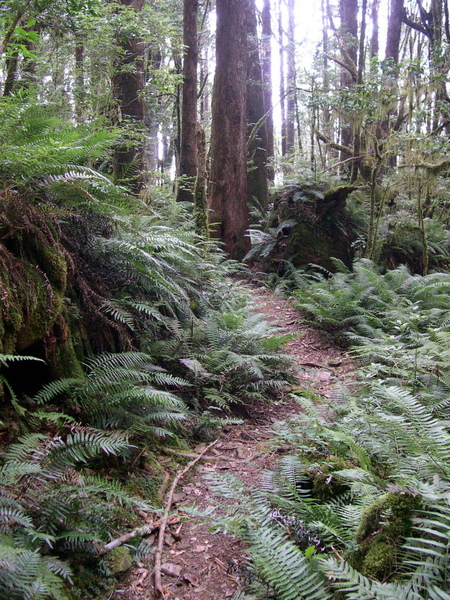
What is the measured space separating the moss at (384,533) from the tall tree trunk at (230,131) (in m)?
8.66

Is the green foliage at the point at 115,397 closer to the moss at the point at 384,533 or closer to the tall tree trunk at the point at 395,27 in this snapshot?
the moss at the point at 384,533

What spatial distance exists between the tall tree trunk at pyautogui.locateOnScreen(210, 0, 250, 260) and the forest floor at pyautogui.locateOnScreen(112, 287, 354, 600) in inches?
226

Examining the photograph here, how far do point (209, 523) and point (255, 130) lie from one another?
38.5 feet

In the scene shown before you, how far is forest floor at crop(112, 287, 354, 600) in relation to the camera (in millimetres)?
2223

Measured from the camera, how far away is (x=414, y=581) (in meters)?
1.68

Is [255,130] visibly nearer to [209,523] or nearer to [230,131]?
[230,131]

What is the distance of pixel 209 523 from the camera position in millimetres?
2576

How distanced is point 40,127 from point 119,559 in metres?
3.56

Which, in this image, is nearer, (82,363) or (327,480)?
(327,480)

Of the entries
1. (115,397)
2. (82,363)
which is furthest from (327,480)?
(82,363)

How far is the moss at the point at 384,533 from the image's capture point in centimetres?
186

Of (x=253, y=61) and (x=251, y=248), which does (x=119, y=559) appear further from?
(x=253, y=61)

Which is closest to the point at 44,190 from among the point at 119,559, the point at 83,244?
the point at 83,244

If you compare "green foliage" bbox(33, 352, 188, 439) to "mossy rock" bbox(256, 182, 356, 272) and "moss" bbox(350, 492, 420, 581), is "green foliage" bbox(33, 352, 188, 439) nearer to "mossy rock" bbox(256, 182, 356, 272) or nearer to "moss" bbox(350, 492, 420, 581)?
"moss" bbox(350, 492, 420, 581)
